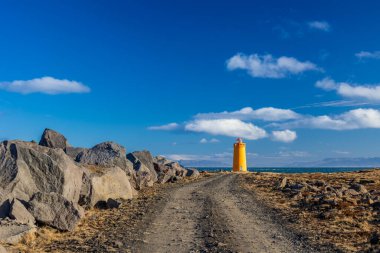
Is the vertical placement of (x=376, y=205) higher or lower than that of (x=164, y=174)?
lower

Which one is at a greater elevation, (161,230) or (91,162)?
(91,162)

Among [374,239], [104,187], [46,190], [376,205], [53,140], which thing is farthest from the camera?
[53,140]

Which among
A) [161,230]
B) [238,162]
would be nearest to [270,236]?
[161,230]

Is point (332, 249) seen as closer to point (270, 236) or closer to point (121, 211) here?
point (270, 236)

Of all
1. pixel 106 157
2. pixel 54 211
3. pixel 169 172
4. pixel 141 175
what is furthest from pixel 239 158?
pixel 54 211

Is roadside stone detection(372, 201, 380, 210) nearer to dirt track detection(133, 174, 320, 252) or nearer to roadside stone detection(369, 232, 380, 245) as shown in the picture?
dirt track detection(133, 174, 320, 252)

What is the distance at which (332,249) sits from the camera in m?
14.3

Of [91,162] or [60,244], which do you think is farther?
[91,162]

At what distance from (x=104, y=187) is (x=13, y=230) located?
35.2ft

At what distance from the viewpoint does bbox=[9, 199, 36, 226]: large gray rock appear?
53.9ft

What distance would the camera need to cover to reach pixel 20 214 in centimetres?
1672

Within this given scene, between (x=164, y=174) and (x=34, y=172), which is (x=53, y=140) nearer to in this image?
(x=164, y=174)

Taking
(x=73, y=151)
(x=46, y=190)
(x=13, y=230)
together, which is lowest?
(x=13, y=230)

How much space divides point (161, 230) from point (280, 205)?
1040cm
